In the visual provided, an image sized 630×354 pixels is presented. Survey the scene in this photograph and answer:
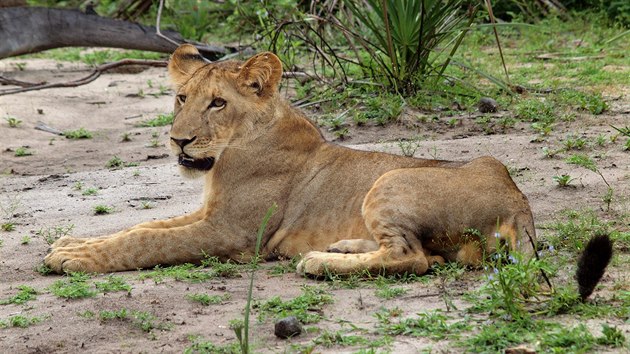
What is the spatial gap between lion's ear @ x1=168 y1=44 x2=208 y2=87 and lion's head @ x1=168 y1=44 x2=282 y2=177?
0.05 m

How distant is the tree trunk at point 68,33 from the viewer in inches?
377

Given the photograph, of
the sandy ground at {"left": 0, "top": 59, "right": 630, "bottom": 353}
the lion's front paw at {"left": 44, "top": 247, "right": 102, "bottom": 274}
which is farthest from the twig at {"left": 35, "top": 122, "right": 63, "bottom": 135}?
the lion's front paw at {"left": 44, "top": 247, "right": 102, "bottom": 274}

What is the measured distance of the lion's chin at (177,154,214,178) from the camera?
16.5 feet

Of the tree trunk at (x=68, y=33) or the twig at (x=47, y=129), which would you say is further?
the tree trunk at (x=68, y=33)

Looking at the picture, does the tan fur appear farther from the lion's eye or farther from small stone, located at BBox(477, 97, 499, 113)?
small stone, located at BBox(477, 97, 499, 113)

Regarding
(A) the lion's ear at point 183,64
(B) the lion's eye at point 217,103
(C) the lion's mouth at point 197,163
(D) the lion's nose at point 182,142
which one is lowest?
(C) the lion's mouth at point 197,163

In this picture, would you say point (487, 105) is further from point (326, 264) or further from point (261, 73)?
point (326, 264)

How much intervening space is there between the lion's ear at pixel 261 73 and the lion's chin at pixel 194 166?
400mm

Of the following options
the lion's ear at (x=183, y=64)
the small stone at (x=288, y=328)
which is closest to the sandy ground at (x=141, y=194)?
the small stone at (x=288, y=328)

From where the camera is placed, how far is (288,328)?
365cm

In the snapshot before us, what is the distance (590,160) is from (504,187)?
5.94ft

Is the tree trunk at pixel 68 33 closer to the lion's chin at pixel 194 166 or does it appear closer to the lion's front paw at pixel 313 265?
the lion's chin at pixel 194 166

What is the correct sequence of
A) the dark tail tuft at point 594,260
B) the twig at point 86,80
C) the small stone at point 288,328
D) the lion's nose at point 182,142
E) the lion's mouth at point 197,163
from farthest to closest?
the twig at point 86,80
the lion's mouth at point 197,163
the lion's nose at point 182,142
the small stone at point 288,328
the dark tail tuft at point 594,260

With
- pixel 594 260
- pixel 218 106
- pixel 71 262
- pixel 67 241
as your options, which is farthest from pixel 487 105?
pixel 594 260
